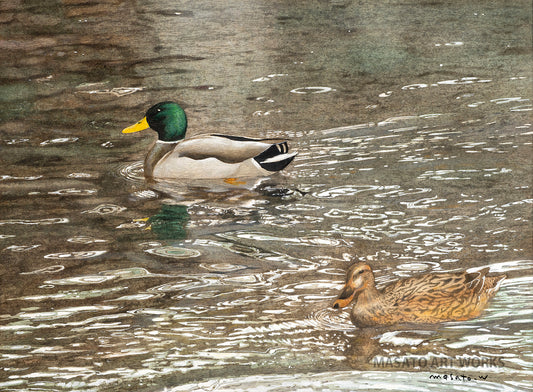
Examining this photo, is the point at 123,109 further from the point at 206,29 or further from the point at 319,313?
the point at 319,313

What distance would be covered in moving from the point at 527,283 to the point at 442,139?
2243 mm

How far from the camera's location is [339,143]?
629 centimetres

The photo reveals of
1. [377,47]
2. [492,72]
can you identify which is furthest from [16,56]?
[492,72]

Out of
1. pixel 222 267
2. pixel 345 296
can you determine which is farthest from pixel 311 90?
pixel 345 296

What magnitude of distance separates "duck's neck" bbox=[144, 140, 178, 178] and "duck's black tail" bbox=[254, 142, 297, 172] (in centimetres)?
61

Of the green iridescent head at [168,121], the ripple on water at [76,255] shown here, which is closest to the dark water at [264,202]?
the ripple on water at [76,255]

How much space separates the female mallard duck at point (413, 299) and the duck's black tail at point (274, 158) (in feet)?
6.15

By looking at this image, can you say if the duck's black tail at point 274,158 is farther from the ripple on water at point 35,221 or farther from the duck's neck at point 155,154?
the ripple on water at point 35,221

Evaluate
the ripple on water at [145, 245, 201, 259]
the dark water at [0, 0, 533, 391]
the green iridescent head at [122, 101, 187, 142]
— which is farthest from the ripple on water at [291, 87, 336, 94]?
the ripple on water at [145, 245, 201, 259]

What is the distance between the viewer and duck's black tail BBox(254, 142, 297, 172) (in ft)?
18.5

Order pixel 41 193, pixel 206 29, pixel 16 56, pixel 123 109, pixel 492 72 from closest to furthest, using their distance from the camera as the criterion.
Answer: pixel 41 193 → pixel 123 109 → pixel 492 72 → pixel 16 56 → pixel 206 29

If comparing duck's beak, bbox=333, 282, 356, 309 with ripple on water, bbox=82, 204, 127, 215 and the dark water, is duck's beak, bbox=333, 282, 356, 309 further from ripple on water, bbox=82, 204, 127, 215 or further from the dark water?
ripple on water, bbox=82, 204, 127, 215

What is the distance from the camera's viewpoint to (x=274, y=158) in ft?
18.6
